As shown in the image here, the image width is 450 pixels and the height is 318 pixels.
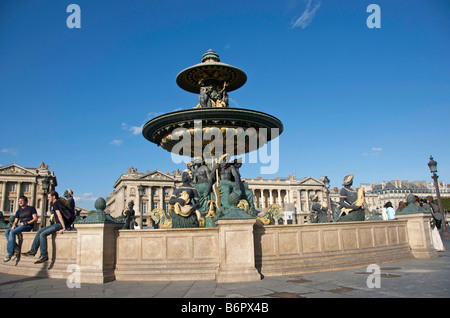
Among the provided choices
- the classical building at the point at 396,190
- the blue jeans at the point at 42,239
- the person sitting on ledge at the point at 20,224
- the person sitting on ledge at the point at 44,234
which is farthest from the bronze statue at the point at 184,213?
the classical building at the point at 396,190

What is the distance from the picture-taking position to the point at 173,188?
3509 inches

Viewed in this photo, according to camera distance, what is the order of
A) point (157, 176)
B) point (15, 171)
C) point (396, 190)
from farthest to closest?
point (396, 190), point (157, 176), point (15, 171)

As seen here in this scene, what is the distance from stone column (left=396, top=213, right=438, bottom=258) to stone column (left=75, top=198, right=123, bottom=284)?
25.0ft

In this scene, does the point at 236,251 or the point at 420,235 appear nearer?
the point at 236,251

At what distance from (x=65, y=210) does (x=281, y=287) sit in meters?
5.15

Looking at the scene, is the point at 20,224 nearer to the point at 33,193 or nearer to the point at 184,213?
the point at 184,213

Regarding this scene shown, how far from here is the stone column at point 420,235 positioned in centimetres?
898

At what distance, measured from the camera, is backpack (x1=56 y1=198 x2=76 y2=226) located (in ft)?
25.1

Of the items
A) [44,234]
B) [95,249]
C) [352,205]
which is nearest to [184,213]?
[95,249]

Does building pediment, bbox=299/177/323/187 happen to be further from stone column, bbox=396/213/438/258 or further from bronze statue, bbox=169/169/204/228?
bronze statue, bbox=169/169/204/228

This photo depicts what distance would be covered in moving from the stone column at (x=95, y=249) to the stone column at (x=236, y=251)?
6.98 ft

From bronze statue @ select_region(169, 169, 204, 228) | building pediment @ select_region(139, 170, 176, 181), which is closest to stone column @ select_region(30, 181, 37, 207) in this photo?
building pediment @ select_region(139, 170, 176, 181)

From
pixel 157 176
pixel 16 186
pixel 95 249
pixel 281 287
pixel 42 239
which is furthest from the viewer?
pixel 157 176
